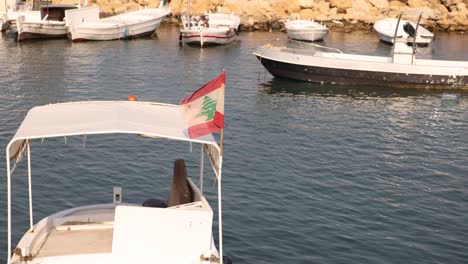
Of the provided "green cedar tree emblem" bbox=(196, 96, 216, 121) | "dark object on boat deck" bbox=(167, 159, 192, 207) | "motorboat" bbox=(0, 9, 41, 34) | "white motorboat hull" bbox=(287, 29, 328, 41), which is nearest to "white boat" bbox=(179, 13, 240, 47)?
"white motorboat hull" bbox=(287, 29, 328, 41)

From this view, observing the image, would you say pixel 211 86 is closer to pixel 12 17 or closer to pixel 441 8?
pixel 12 17

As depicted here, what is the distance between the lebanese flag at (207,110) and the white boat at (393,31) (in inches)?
1663

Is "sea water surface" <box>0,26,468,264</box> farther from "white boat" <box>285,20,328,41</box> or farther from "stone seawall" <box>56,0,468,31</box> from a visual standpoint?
"stone seawall" <box>56,0,468,31</box>

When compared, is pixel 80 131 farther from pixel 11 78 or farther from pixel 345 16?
pixel 345 16

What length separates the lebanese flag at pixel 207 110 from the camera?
12.9 metres

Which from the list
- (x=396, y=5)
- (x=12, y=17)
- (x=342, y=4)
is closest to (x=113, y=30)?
(x=12, y=17)

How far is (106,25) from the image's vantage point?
188 ft

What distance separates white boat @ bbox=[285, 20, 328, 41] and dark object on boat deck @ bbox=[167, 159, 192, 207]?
149ft

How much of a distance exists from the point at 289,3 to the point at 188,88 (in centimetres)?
3191

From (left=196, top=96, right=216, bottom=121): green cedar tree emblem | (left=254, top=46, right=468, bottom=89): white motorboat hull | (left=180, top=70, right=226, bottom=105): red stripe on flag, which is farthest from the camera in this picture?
(left=254, top=46, right=468, bottom=89): white motorboat hull

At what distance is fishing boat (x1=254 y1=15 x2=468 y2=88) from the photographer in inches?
1631

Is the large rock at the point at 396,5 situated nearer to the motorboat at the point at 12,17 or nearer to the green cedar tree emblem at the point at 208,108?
the motorboat at the point at 12,17

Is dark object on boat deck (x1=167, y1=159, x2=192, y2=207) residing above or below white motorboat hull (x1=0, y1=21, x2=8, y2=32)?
above

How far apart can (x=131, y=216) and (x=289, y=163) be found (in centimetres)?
1483
